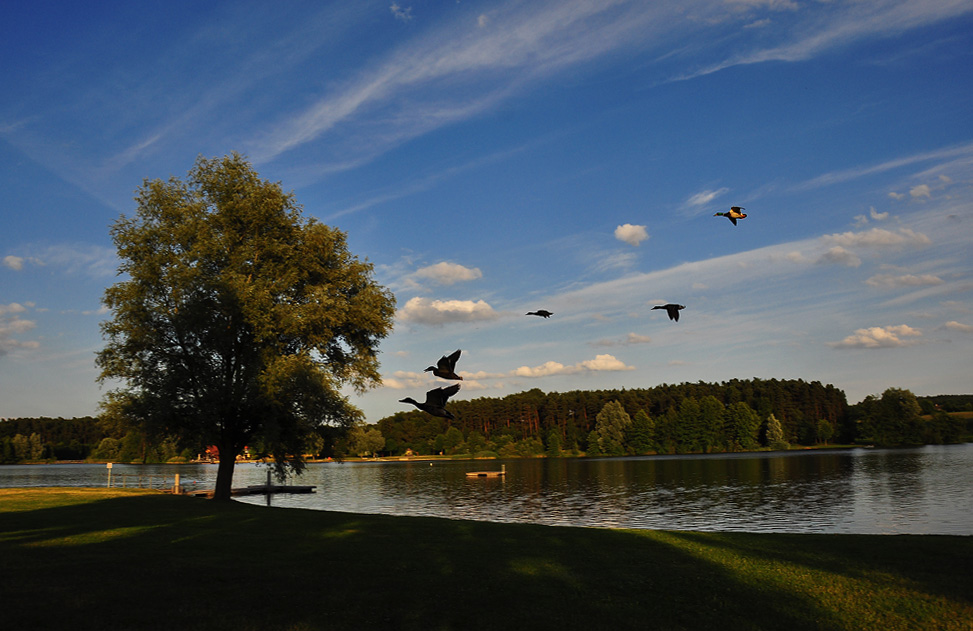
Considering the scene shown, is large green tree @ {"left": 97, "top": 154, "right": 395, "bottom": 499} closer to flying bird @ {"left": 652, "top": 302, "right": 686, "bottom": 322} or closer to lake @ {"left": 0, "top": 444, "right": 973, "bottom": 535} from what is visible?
lake @ {"left": 0, "top": 444, "right": 973, "bottom": 535}

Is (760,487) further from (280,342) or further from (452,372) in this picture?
(452,372)

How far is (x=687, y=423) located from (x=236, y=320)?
14664 centimetres

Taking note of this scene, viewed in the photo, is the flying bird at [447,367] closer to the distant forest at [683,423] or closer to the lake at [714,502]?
the lake at [714,502]

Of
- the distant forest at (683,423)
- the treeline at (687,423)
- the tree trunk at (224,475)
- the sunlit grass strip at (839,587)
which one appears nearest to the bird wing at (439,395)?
the sunlit grass strip at (839,587)

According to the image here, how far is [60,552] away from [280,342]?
58.5 feet

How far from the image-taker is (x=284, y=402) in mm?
30469

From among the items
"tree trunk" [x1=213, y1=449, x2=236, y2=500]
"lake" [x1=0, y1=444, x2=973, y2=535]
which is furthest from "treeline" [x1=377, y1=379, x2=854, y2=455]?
"tree trunk" [x1=213, y1=449, x2=236, y2=500]

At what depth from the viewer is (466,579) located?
1351 centimetres

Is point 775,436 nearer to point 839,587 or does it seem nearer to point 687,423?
point 687,423

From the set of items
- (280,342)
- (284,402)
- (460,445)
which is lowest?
(460,445)

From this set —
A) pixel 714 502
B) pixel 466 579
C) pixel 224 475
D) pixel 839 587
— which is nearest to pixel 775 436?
pixel 714 502

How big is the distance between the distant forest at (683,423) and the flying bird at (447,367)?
427 feet

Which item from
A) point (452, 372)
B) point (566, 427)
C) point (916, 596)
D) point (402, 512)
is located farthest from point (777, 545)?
point (566, 427)

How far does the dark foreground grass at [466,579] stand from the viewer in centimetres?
1067
